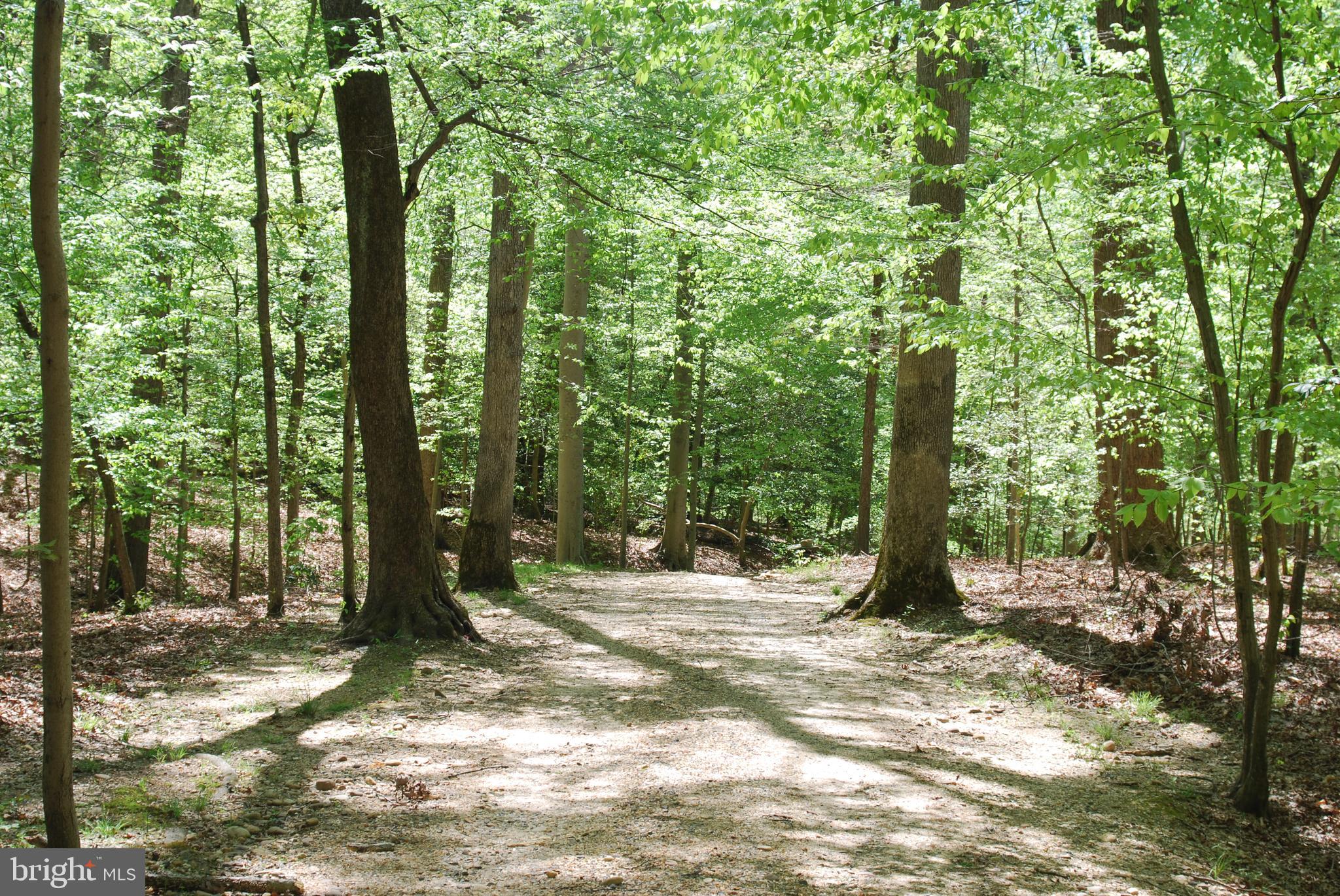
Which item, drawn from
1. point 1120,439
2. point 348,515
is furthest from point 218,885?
point 1120,439

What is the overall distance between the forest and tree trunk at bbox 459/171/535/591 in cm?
6

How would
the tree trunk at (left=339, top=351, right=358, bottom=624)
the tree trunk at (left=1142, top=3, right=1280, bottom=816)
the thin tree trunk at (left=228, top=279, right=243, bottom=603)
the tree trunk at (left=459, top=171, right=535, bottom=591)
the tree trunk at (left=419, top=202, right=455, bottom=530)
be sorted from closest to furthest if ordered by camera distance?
the tree trunk at (left=1142, top=3, right=1280, bottom=816) < the tree trunk at (left=339, top=351, right=358, bottom=624) < the thin tree trunk at (left=228, top=279, right=243, bottom=603) < the tree trunk at (left=459, top=171, right=535, bottom=591) < the tree trunk at (left=419, top=202, right=455, bottom=530)

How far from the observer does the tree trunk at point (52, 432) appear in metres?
3.01

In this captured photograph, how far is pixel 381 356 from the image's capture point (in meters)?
8.22

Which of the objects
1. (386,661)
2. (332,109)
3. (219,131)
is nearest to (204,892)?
(386,661)

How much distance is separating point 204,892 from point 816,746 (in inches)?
135

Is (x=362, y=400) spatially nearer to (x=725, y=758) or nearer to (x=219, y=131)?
(x=725, y=758)

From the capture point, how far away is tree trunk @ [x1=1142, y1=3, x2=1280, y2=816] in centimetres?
441

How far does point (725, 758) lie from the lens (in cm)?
511

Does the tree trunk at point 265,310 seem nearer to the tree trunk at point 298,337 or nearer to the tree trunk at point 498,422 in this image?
the tree trunk at point 298,337

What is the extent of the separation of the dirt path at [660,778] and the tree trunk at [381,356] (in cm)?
58

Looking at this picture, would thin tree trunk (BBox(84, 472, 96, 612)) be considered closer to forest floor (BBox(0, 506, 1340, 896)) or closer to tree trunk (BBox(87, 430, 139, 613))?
tree trunk (BBox(87, 430, 139, 613))

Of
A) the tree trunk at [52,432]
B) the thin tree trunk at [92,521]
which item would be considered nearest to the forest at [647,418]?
the tree trunk at [52,432]

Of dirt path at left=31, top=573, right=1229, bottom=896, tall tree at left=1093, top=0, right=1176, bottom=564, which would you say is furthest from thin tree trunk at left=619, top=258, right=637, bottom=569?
dirt path at left=31, top=573, right=1229, bottom=896
